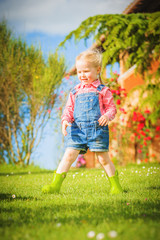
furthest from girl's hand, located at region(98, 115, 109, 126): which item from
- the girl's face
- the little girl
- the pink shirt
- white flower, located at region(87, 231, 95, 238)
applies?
white flower, located at region(87, 231, 95, 238)

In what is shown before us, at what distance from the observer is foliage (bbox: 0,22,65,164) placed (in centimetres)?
875

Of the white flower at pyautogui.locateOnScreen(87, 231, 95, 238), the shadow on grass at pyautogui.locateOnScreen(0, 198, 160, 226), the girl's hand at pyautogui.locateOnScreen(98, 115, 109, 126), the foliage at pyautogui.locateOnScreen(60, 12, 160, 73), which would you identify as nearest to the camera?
the white flower at pyautogui.locateOnScreen(87, 231, 95, 238)

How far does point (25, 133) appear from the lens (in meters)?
8.84

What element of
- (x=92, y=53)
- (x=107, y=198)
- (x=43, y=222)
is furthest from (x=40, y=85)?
(x=43, y=222)

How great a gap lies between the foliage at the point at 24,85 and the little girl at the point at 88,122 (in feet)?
19.0

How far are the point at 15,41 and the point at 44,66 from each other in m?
1.40

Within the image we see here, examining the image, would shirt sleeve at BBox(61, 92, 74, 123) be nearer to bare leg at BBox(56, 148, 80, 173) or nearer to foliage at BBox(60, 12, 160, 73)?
bare leg at BBox(56, 148, 80, 173)

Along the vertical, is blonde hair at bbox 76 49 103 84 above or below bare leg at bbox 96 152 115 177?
above

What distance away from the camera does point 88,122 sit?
284 centimetres

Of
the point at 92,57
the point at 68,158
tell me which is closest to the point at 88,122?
the point at 68,158

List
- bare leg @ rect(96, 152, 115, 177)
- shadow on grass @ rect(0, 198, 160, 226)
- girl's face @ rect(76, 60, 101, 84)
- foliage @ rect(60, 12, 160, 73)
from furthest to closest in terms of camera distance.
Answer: foliage @ rect(60, 12, 160, 73) < girl's face @ rect(76, 60, 101, 84) < bare leg @ rect(96, 152, 115, 177) < shadow on grass @ rect(0, 198, 160, 226)

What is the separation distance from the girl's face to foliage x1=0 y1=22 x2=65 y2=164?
5.77 metres

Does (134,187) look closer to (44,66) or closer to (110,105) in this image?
(110,105)

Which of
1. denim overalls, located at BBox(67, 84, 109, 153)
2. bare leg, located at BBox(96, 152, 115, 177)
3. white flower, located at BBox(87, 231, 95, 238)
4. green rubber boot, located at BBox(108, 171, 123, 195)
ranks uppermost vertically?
denim overalls, located at BBox(67, 84, 109, 153)
